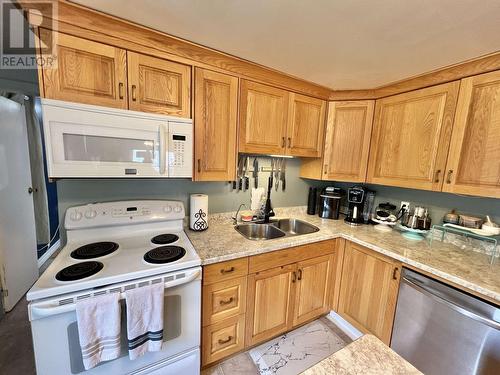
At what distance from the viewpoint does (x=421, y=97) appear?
63.7 inches

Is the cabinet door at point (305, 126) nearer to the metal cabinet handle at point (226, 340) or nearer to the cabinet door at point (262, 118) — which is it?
the cabinet door at point (262, 118)

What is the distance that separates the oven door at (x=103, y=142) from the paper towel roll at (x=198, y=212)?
380mm

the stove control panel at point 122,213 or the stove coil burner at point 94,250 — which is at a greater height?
the stove control panel at point 122,213

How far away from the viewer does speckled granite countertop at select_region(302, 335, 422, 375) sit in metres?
0.60

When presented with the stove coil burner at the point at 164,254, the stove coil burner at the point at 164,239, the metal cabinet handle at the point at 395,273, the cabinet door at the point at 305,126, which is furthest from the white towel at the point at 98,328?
the metal cabinet handle at the point at 395,273

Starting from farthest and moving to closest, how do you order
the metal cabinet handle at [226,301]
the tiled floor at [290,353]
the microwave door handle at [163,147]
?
the tiled floor at [290,353]
the metal cabinet handle at [226,301]
the microwave door handle at [163,147]

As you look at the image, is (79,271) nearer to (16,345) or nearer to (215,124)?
(215,124)

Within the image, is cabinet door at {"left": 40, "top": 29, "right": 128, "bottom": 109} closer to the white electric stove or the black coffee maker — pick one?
the white electric stove

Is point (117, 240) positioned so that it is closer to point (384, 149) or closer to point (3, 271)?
point (3, 271)

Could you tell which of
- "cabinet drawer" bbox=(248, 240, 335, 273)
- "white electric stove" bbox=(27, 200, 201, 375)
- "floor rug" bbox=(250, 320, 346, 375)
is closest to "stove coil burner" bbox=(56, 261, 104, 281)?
"white electric stove" bbox=(27, 200, 201, 375)

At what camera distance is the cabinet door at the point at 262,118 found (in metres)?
1.65

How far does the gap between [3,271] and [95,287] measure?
176 centimetres

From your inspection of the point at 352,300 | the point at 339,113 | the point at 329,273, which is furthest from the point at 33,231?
the point at 339,113

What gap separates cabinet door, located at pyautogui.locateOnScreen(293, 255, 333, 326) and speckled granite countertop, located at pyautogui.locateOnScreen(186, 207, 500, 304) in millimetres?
237
